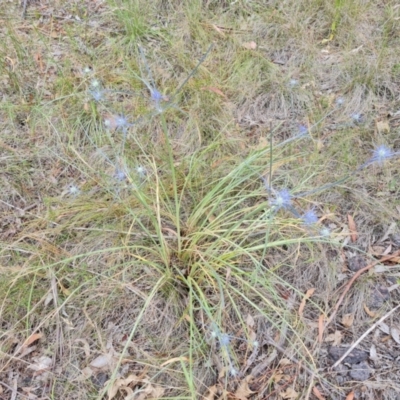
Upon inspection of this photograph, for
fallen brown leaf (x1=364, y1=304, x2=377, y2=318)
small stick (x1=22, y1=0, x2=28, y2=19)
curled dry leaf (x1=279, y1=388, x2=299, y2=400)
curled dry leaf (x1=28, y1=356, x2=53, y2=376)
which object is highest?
small stick (x1=22, y1=0, x2=28, y2=19)

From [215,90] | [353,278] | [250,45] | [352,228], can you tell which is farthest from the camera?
[250,45]

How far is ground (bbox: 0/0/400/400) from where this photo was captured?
5.55 ft

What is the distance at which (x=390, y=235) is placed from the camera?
198 cm

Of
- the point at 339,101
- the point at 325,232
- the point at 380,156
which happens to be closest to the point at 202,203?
the point at 325,232

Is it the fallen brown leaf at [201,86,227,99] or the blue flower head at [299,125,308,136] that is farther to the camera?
the fallen brown leaf at [201,86,227,99]

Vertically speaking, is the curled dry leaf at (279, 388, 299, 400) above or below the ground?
below

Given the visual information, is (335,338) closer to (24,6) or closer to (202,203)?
(202,203)

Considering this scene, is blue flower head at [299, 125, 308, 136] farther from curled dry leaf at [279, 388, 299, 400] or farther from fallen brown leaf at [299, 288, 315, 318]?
curled dry leaf at [279, 388, 299, 400]

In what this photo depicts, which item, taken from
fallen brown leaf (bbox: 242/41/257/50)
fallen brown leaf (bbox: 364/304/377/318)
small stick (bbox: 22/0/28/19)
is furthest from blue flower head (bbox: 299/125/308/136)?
small stick (bbox: 22/0/28/19)

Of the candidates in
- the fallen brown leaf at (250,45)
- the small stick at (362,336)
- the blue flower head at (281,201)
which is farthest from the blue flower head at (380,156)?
the fallen brown leaf at (250,45)

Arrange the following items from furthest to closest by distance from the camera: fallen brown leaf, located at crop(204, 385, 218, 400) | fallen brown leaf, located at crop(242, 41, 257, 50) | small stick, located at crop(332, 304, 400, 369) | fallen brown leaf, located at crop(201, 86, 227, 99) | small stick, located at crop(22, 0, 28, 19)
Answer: small stick, located at crop(22, 0, 28, 19), fallen brown leaf, located at crop(242, 41, 257, 50), fallen brown leaf, located at crop(201, 86, 227, 99), small stick, located at crop(332, 304, 400, 369), fallen brown leaf, located at crop(204, 385, 218, 400)

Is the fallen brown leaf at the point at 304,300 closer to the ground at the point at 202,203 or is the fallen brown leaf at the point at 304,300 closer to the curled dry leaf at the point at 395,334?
the ground at the point at 202,203

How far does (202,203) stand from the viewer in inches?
73.6

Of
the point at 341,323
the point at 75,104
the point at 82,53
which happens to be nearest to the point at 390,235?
the point at 341,323
